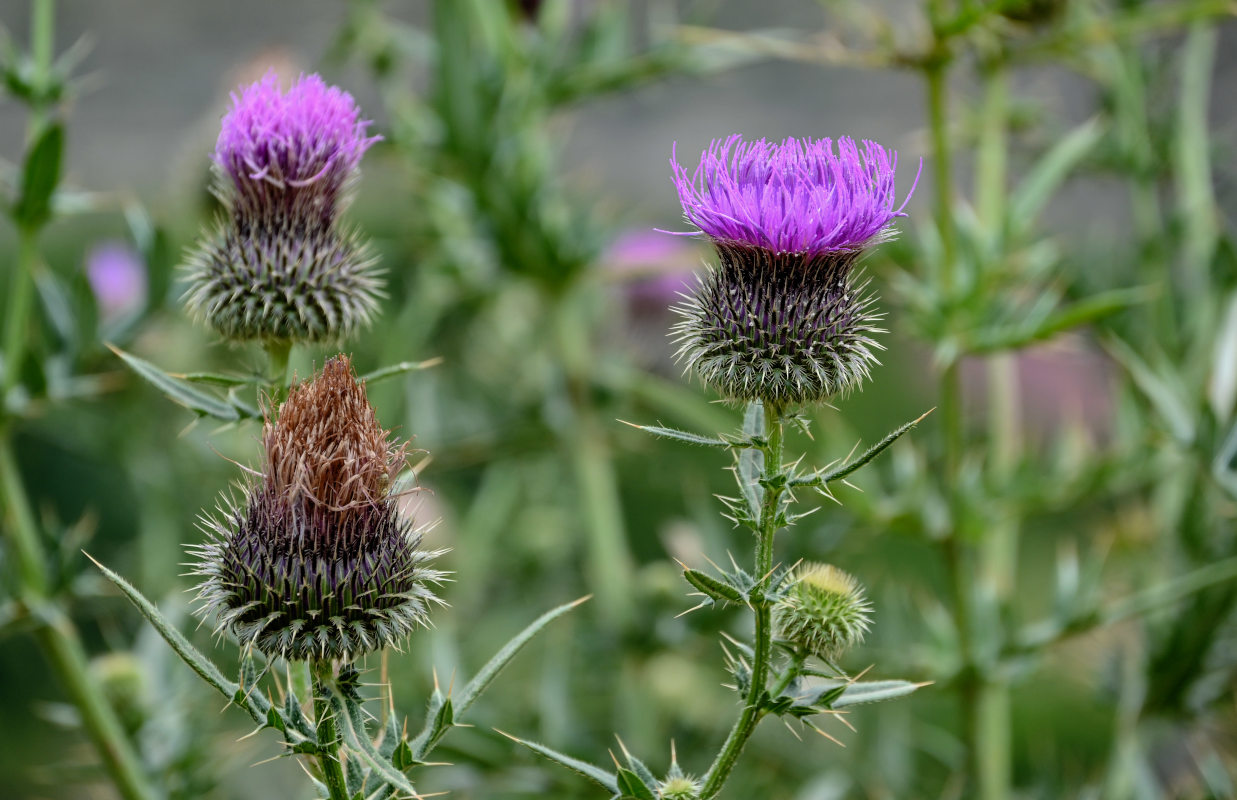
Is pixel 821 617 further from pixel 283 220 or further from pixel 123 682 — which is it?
pixel 123 682

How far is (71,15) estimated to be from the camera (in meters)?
8.31

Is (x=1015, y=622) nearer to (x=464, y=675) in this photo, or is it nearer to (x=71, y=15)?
(x=464, y=675)

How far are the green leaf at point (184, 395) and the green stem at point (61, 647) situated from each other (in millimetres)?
817

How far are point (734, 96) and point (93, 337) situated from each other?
24.3 feet

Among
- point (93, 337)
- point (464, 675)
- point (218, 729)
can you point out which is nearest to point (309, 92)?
point (93, 337)

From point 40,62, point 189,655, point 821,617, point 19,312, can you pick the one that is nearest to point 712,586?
point 821,617

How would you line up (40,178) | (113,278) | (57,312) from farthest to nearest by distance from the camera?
(113,278)
(57,312)
(40,178)

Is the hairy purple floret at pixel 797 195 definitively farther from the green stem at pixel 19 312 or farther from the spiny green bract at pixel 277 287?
the green stem at pixel 19 312

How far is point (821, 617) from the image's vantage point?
5.11 feet

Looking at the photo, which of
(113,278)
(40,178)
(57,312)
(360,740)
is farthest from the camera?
(113,278)

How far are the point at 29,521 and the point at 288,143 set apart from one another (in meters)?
1.18

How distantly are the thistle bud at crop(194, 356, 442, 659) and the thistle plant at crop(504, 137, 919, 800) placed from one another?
375 millimetres

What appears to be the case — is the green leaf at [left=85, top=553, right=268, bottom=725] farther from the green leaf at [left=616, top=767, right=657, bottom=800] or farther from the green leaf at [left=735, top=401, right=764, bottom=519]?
the green leaf at [left=735, top=401, right=764, bottom=519]

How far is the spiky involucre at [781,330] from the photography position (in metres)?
1.59
